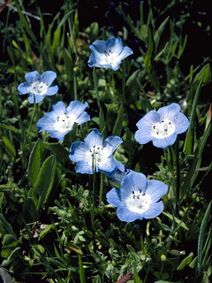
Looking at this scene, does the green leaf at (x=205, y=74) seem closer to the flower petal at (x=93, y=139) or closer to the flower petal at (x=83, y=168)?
the flower petal at (x=93, y=139)

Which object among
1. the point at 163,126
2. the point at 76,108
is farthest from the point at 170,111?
the point at 76,108

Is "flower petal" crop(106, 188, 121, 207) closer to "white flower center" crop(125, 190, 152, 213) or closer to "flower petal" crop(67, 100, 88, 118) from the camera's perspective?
"white flower center" crop(125, 190, 152, 213)

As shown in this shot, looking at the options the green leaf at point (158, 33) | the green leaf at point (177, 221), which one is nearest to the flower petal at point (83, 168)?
the green leaf at point (177, 221)

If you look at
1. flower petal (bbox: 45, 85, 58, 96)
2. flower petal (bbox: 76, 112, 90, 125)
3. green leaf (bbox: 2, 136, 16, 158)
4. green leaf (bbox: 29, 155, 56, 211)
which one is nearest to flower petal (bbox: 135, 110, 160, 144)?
flower petal (bbox: 76, 112, 90, 125)

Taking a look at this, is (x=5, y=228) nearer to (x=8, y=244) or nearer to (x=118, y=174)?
(x=8, y=244)

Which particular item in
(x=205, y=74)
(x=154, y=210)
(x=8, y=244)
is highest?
(x=205, y=74)
